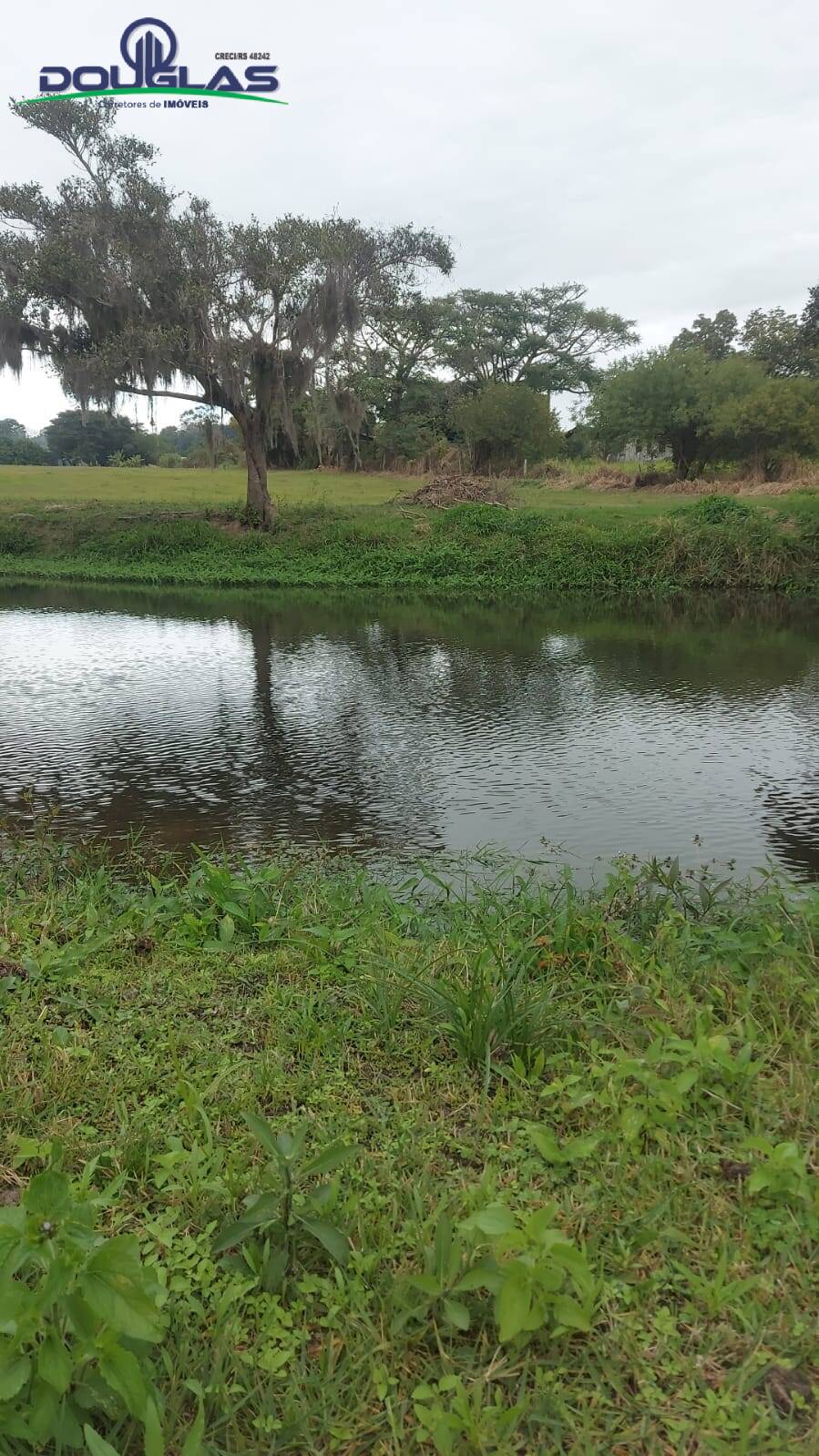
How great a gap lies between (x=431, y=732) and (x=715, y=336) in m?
51.2

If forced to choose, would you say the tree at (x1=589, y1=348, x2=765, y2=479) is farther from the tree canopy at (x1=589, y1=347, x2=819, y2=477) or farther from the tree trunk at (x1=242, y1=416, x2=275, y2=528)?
the tree trunk at (x1=242, y1=416, x2=275, y2=528)

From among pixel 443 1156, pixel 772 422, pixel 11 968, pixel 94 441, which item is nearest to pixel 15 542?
pixel 772 422

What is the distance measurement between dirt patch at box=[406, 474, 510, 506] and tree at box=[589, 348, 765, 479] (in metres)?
6.73

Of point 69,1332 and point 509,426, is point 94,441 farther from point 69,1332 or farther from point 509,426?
point 69,1332

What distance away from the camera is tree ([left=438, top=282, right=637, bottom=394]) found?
55.9 m

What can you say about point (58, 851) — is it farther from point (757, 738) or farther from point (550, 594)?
point (550, 594)

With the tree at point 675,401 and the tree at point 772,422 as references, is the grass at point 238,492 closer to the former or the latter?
the tree at point 675,401

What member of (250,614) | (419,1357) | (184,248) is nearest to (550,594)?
(250,614)

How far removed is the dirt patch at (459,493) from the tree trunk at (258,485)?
4.76 metres

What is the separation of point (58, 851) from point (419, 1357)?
508cm

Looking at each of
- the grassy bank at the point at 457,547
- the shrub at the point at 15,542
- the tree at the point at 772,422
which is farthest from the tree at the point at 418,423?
the shrub at the point at 15,542

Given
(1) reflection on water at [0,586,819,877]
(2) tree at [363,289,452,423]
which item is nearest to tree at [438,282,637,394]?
(2) tree at [363,289,452,423]

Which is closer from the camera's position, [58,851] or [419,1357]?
[419,1357]

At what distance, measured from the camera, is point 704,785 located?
8.45m
